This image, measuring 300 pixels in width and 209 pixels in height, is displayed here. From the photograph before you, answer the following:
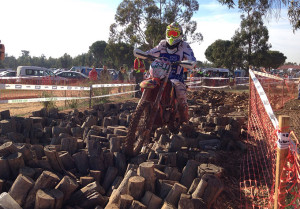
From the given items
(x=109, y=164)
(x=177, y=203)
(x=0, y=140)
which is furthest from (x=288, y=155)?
(x=0, y=140)

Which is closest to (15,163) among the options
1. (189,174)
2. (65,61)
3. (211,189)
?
(189,174)

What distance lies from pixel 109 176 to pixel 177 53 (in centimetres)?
298

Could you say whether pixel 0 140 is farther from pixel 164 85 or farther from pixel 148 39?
pixel 148 39

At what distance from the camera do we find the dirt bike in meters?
4.34

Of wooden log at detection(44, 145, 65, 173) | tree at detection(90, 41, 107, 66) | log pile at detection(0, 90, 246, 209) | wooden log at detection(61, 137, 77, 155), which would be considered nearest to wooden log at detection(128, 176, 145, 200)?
log pile at detection(0, 90, 246, 209)

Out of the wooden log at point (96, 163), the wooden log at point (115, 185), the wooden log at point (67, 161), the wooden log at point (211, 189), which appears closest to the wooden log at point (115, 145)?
the wooden log at point (96, 163)

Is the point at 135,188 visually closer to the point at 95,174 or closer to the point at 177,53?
the point at 95,174

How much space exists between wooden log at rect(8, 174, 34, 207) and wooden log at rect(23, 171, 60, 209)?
0.04 meters

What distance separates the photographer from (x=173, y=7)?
2722 cm

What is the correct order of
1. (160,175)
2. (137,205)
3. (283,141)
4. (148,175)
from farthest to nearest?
(160,175) → (148,175) → (137,205) → (283,141)

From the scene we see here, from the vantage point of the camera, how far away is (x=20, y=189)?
2.87 meters

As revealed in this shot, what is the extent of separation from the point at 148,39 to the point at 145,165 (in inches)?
939

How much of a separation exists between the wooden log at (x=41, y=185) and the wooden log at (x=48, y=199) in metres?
0.09

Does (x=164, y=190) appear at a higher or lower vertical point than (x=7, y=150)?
lower
